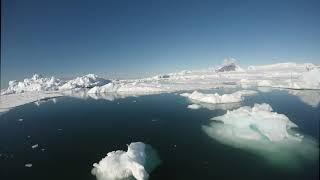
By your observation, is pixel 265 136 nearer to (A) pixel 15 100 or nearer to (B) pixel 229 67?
(A) pixel 15 100

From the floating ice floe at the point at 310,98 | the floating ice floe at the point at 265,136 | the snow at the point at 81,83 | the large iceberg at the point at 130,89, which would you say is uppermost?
the snow at the point at 81,83

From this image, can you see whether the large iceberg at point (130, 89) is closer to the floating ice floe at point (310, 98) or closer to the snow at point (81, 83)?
the snow at point (81, 83)

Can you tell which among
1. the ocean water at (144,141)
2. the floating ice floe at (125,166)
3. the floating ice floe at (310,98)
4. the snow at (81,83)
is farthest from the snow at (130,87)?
the floating ice floe at (125,166)

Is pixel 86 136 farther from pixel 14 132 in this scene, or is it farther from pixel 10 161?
pixel 14 132

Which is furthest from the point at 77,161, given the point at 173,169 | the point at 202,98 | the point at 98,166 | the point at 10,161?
the point at 202,98

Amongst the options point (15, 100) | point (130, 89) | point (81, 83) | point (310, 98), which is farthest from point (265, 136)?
point (81, 83)

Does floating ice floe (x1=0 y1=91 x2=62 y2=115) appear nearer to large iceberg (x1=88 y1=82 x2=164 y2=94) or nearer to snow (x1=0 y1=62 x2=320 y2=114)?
snow (x1=0 y1=62 x2=320 y2=114)

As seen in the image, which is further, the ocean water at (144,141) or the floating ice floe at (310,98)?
the floating ice floe at (310,98)
